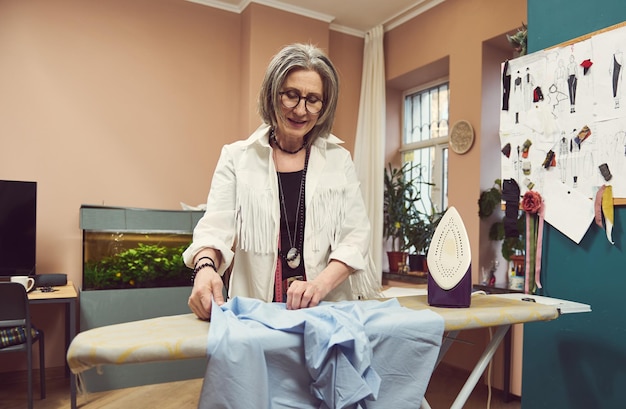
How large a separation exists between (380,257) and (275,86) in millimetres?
2902

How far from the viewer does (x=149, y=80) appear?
12.2 feet

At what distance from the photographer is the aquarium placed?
10.1 ft

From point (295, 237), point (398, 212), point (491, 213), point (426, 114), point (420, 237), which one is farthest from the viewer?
point (426, 114)

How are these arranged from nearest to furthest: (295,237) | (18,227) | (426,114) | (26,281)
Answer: (295,237) < (26,281) < (18,227) < (426,114)

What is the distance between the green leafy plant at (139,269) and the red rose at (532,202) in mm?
2253

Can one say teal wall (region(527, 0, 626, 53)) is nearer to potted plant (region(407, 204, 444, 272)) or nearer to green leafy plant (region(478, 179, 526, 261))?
green leafy plant (region(478, 179, 526, 261))

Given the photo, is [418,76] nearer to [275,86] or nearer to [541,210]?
[541,210]

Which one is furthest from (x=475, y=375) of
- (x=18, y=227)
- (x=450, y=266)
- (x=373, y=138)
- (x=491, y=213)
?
(x=373, y=138)

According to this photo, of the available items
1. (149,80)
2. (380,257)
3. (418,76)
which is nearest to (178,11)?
(149,80)

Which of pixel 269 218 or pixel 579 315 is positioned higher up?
pixel 269 218

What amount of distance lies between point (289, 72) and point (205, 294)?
609mm

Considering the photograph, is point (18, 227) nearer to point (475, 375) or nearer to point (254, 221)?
point (254, 221)

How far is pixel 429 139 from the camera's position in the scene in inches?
165

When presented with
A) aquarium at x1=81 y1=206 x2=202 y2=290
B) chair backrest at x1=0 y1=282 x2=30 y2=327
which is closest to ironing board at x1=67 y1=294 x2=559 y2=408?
chair backrest at x1=0 y1=282 x2=30 y2=327
